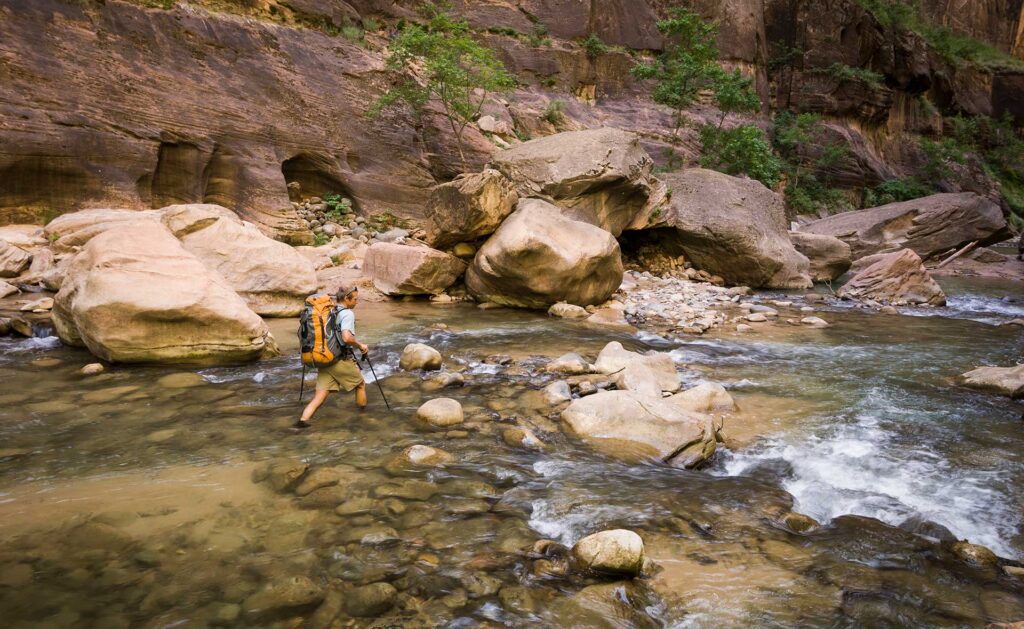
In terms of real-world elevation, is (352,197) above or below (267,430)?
above

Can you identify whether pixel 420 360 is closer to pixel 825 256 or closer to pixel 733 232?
pixel 733 232

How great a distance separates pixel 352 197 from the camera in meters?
16.4

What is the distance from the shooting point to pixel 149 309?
5859mm

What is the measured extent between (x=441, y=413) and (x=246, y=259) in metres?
5.66

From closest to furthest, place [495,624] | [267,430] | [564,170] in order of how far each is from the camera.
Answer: [495,624] < [267,430] < [564,170]

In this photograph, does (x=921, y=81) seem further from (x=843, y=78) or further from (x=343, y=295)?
(x=343, y=295)

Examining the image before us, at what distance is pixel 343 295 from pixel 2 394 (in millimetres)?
3296

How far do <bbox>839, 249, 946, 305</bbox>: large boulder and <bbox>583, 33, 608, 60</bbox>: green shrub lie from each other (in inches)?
697

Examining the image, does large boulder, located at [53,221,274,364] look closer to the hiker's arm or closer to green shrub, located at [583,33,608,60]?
the hiker's arm

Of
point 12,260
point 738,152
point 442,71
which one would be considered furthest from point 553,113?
Result: point 12,260

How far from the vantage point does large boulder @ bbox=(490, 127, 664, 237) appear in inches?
488

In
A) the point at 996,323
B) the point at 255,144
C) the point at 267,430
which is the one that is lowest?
the point at 996,323

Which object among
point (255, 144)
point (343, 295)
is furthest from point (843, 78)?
point (343, 295)

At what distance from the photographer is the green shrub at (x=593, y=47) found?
86.4 feet
